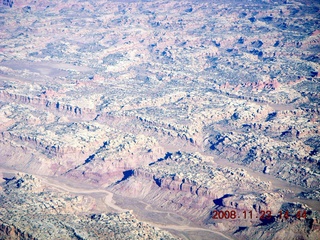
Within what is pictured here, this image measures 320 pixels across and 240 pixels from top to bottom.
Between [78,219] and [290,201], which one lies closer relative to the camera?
[78,219]

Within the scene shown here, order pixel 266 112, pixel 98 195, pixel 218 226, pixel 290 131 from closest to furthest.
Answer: pixel 218 226, pixel 98 195, pixel 290 131, pixel 266 112

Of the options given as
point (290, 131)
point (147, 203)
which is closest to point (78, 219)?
point (147, 203)

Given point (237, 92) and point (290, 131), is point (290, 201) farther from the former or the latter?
point (237, 92)
